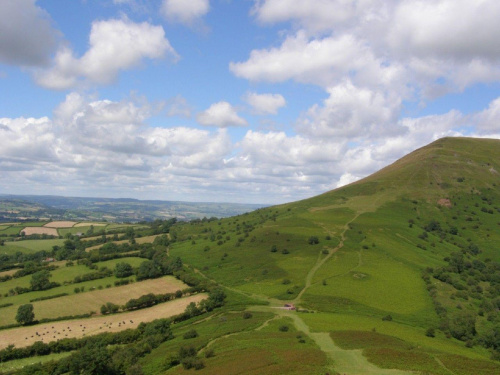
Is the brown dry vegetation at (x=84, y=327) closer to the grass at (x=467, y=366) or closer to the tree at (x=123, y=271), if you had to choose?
the tree at (x=123, y=271)

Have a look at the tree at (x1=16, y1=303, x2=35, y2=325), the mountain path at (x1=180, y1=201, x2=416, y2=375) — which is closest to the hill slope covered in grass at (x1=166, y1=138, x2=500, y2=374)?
the mountain path at (x1=180, y1=201, x2=416, y2=375)

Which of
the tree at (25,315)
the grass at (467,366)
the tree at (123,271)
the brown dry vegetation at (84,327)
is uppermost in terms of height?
the grass at (467,366)

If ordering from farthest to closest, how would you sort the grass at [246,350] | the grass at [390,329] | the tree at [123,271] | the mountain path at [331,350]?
the tree at [123,271]
the grass at [390,329]
the grass at [246,350]
the mountain path at [331,350]

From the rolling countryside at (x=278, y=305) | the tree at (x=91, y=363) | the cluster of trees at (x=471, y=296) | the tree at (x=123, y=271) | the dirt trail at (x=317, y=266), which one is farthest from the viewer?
the tree at (x=123, y=271)

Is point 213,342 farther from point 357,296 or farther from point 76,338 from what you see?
point 357,296

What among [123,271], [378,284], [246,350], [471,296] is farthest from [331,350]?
[123,271]

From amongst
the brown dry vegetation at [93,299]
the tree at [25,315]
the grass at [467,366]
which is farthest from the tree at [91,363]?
the grass at [467,366]

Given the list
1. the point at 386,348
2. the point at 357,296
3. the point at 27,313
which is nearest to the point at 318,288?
the point at 357,296
